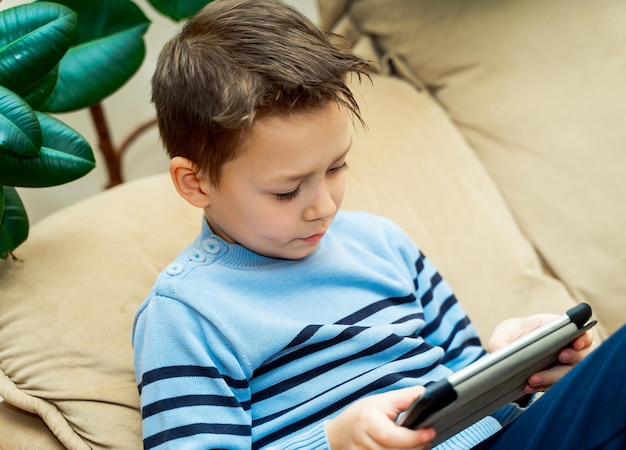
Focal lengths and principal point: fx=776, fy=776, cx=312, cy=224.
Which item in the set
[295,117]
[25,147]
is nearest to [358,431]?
[295,117]

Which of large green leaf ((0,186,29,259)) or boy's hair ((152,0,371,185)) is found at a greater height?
boy's hair ((152,0,371,185))

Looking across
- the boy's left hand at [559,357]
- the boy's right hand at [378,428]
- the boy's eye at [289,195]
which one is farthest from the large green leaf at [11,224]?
the boy's left hand at [559,357]

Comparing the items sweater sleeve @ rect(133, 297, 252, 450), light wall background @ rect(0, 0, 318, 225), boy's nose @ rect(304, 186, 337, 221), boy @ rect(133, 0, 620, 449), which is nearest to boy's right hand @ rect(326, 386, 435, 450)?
boy @ rect(133, 0, 620, 449)

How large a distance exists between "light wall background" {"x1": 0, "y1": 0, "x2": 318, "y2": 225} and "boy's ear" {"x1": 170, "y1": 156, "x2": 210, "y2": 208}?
0.83 meters

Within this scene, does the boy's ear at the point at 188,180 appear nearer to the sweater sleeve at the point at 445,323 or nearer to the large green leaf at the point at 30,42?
the large green leaf at the point at 30,42

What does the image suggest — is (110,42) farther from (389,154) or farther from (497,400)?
(497,400)

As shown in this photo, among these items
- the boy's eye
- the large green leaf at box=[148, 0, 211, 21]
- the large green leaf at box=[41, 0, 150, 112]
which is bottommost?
the boy's eye

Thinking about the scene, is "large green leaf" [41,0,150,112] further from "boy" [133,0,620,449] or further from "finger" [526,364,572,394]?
"finger" [526,364,572,394]

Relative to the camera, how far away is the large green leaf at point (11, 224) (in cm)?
109

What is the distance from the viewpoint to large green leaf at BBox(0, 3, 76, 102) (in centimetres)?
103

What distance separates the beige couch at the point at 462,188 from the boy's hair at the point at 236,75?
12.0 inches

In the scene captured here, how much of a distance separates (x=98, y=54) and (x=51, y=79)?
170 millimetres

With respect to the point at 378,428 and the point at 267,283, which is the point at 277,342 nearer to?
the point at 267,283

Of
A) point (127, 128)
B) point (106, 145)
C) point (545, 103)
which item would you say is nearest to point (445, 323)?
point (545, 103)
